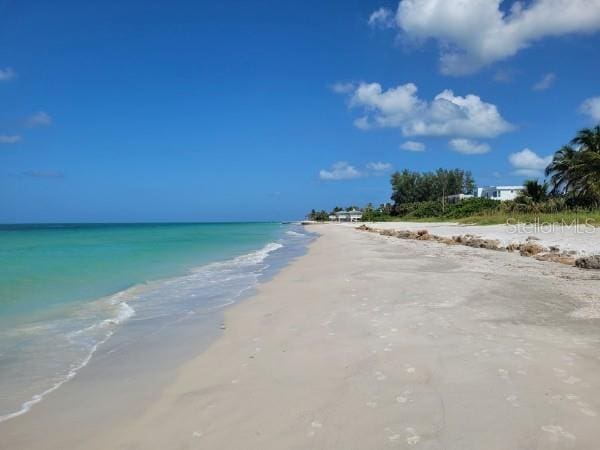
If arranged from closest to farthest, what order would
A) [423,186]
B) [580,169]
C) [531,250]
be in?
1. [531,250]
2. [580,169]
3. [423,186]

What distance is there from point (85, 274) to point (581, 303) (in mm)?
14438

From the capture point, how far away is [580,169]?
39.7m

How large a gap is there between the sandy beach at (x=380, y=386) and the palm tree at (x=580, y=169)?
36613 mm

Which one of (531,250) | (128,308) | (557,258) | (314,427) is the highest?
(531,250)

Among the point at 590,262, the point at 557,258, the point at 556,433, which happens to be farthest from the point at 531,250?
the point at 556,433

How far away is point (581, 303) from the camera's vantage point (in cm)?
729

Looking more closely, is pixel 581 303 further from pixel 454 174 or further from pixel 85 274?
pixel 454 174

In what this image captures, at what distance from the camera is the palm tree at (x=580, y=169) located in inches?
1483

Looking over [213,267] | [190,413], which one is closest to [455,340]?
[190,413]

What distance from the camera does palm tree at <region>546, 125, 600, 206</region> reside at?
37656 millimetres

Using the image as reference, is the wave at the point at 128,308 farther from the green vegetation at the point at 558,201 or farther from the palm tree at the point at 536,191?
the palm tree at the point at 536,191

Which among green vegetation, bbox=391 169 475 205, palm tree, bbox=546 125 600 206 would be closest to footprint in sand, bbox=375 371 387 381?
palm tree, bbox=546 125 600 206

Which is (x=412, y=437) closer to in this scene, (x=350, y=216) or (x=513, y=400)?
(x=513, y=400)

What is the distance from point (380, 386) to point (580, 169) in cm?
4384
